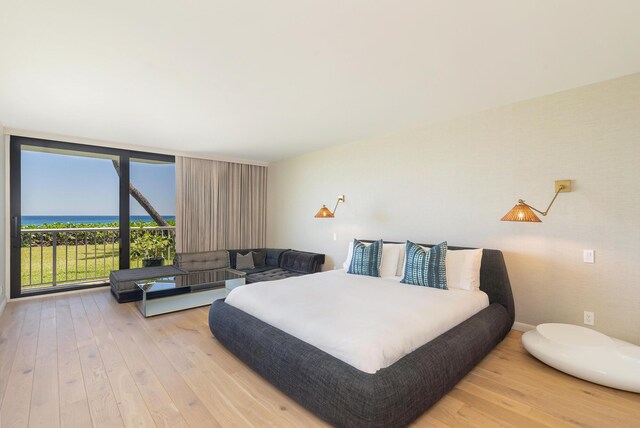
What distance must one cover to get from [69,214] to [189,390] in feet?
17.6

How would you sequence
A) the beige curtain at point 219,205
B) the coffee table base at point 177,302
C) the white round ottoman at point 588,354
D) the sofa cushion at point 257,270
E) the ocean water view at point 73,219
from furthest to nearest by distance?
the beige curtain at point 219,205 < the sofa cushion at point 257,270 < the ocean water view at point 73,219 < the coffee table base at point 177,302 < the white round ottoman at point 588,354

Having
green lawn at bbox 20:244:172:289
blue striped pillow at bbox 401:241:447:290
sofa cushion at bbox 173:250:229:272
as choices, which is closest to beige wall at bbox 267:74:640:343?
blue striped pillow at bbox 401:241:447:290

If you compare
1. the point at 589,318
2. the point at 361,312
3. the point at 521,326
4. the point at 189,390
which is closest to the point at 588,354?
the point at 589,318

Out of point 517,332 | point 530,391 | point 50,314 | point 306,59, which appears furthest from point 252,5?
point 50,314

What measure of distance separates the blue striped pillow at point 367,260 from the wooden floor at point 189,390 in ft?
4.79

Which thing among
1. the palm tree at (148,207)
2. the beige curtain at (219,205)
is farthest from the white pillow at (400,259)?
the palm tree at (148,207)

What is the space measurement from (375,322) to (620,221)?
7.85 feet

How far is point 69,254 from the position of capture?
4918 mm

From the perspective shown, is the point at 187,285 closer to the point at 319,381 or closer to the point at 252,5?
the point at 319,381

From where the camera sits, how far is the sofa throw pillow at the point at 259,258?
5.40 meters

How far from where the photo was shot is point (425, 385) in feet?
5.67

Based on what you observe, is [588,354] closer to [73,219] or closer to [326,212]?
[326,212]

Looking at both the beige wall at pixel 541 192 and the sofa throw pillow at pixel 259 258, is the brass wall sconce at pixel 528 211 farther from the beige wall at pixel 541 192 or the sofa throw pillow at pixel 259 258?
the sofa throw pillow at pixel 259 258

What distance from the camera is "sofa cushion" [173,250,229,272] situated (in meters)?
4.91
